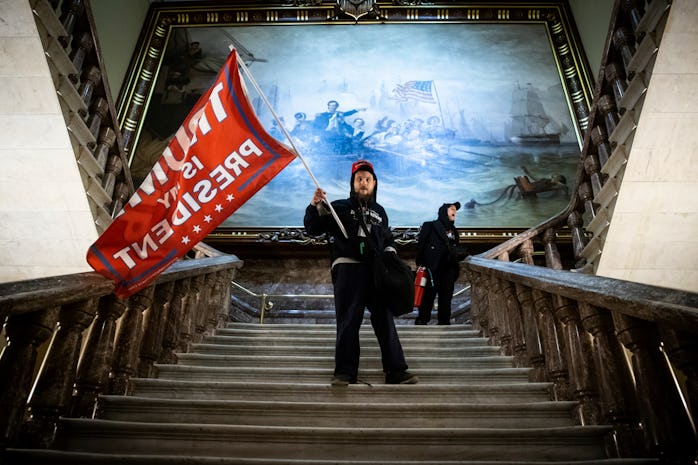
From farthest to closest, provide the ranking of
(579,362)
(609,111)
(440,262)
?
(440,262)
(609,111)
(579,362)

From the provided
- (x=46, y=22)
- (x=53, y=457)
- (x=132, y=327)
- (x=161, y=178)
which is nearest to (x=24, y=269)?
(x=46, y=22)

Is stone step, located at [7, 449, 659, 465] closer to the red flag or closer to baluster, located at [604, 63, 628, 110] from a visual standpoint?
the red flag

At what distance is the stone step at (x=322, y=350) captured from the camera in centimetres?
385

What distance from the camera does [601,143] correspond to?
441cm

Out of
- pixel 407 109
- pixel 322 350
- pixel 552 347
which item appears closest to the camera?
pixel 552 347

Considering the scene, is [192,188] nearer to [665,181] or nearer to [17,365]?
[17,365]

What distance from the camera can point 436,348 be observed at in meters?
3.96

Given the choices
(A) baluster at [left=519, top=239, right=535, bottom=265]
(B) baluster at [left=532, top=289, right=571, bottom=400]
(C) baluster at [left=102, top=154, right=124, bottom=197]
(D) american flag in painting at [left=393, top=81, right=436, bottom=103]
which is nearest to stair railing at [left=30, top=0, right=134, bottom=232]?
(C) baluster at [left=102, top=154, right=124, bottom=197]

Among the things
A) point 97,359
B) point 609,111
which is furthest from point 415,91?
point 97,359

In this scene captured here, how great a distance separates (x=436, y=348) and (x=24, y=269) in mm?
4305

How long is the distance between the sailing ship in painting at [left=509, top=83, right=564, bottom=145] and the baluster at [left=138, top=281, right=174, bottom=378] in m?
6.80

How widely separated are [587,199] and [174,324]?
3.72 m

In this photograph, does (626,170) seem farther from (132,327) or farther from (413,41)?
(413,41)

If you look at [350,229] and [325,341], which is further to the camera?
[325,341]
